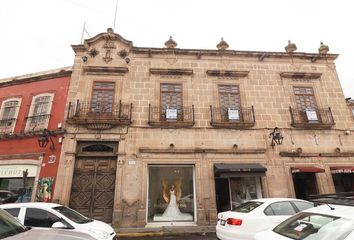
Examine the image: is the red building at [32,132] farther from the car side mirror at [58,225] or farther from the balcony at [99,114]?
the car side mirror at [58,225]

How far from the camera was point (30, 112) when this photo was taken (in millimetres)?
12648

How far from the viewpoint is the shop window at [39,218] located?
5.66 meters

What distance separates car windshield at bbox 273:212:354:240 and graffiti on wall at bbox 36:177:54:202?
10.5 metres

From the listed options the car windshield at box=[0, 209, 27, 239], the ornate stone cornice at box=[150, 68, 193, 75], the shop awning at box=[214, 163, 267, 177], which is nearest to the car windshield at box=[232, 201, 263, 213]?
the shop awning at box=[214, 163, 267, 177]

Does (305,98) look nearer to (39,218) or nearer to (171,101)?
(171,101)

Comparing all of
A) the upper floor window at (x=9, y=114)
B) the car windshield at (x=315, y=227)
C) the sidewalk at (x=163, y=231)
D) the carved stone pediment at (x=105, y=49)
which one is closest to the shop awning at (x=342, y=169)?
the sidewalk at (x=163, y=231)

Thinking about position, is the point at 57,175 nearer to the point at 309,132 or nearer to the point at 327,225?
the point at 327,225

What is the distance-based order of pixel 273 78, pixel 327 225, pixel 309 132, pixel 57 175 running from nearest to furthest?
pixel 327 225
pixel 57 175
pixel 309 132
pixel 273 78

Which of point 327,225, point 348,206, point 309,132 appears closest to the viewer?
point 327,225

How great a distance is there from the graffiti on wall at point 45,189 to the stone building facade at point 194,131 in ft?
1.66

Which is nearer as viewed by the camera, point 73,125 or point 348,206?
point 348,206

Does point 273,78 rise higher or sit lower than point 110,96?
higher

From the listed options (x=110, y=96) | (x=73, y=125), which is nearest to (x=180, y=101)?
(x=110, y=96)

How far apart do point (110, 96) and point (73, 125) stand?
8.28 ft
